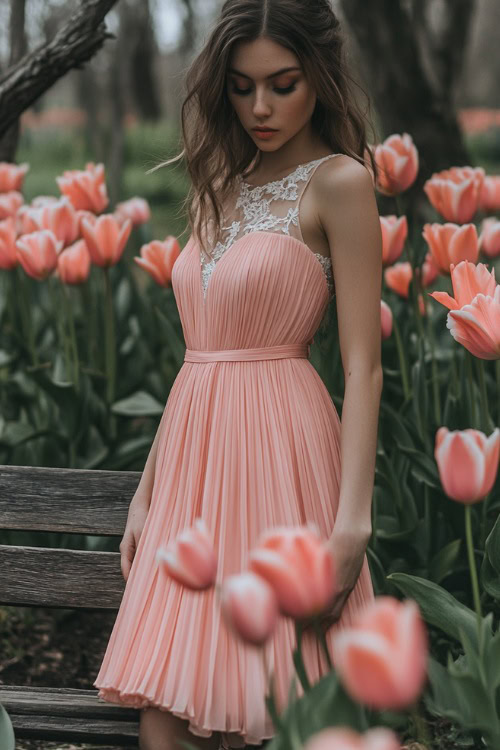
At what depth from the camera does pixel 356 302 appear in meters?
1.60

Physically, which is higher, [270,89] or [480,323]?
[270,89]

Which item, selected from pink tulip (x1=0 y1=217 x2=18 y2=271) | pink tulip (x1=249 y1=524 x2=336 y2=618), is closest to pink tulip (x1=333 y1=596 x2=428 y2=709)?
pink tulip (x1=249 y1=524 x2=336 y2=618)

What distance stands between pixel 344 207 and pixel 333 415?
35cm

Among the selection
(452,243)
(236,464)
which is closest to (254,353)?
(236,464)

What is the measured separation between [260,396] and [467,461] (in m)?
0.56

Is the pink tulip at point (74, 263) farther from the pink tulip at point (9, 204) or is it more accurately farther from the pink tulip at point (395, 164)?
the pink tulip at point (395, 164)

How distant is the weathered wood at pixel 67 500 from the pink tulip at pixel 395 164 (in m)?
0.99

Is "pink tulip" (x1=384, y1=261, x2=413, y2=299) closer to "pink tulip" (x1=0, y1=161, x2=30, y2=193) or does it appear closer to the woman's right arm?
the woman's right arm

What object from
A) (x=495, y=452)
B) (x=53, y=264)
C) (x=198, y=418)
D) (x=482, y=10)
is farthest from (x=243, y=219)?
(x=482, y=10)

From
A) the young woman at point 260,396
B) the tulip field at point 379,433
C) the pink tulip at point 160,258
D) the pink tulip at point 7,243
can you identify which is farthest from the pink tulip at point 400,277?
the pink tulip at point 7,243

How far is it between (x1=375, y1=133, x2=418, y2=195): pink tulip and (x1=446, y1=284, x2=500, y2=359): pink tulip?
1.04 m

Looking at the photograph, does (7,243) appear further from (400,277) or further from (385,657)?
(385,657)

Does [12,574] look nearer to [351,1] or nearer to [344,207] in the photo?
[344,207]
